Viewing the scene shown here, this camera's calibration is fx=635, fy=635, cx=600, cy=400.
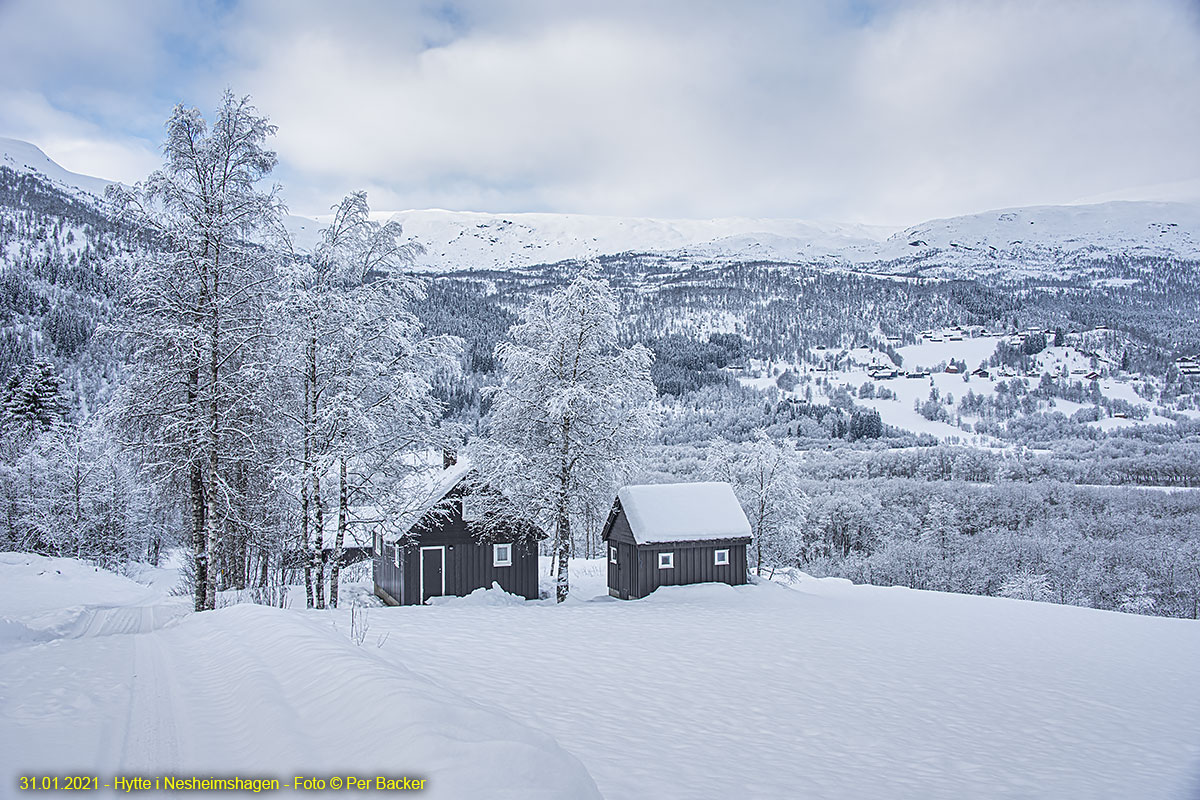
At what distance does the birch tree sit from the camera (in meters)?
13.0

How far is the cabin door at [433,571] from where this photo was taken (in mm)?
22297

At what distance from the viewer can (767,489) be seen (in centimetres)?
3372

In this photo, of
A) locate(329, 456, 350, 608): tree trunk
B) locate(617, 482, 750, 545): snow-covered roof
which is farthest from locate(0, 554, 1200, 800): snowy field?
locate(617, 482, 750, 545): snow-covered roof

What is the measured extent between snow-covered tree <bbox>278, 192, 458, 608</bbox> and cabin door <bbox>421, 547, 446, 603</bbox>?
217 inches

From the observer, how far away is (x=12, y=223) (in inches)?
5723

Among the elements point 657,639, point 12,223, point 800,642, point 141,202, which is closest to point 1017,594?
point 800,642

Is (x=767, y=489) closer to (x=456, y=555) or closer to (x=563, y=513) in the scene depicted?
(x=563, y=513)

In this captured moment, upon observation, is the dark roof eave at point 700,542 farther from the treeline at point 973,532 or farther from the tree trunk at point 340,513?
the tree trunk at point 340,513

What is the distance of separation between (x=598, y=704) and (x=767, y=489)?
25816mm

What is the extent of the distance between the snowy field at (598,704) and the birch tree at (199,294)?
12.4 ft

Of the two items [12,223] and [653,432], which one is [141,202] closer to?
[653,432]

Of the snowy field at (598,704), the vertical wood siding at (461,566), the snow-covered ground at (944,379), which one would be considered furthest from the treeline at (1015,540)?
the snow-covered ground at (944,379)

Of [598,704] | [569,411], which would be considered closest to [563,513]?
[569,411]

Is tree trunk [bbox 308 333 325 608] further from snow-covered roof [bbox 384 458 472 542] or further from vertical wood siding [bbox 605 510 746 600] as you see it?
vertical wood siding [bbox 605 510 746 600]
